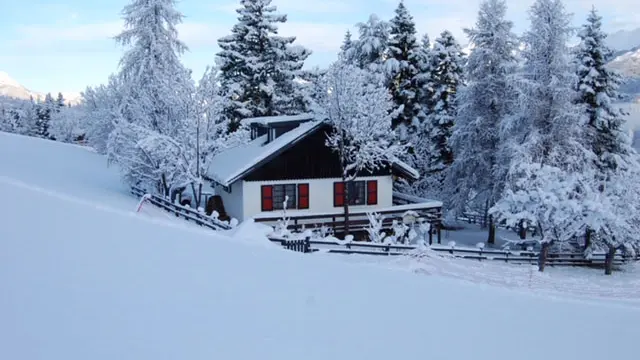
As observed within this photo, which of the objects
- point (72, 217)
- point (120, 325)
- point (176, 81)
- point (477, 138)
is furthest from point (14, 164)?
point (120, 325)

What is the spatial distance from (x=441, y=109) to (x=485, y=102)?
6285 millimetres

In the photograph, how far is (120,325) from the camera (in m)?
5.38

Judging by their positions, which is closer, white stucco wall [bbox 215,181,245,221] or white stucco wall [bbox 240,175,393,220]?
white stucco wall [bbox 240,175,393,220]

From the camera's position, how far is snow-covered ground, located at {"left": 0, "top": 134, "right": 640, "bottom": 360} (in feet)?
17.0

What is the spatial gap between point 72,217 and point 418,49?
28.5 metres

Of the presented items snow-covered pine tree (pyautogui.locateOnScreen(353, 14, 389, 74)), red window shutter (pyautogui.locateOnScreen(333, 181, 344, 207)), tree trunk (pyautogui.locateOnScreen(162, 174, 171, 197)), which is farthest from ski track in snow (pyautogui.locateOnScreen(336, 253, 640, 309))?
snow-covered pine tree (pyautogui.locateOnScreen(353, 14, 389, 74))

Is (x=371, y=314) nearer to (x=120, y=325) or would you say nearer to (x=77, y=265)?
(x=120, y=325)

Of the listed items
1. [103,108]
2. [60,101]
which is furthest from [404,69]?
[60,101]

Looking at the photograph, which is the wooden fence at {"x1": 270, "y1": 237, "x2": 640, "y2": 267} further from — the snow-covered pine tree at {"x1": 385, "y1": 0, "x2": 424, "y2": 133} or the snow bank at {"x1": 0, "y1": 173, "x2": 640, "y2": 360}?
the snow-covered pine tree at {"x1": 385, "y1": 0, "x2": 424, "y2": 133}

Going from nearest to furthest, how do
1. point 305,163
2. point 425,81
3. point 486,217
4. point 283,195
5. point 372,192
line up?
point 283,195
point 305,163
point 372,192
point 486,217
point 425,81

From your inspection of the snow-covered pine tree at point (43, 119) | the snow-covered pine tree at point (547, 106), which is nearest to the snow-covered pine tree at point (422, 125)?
the snow-covered pine tree at point (547, 106)

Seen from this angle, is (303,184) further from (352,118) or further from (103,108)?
(103,108)

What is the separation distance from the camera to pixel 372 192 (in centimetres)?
2517

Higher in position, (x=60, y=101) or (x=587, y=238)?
(x=60, y=101)
